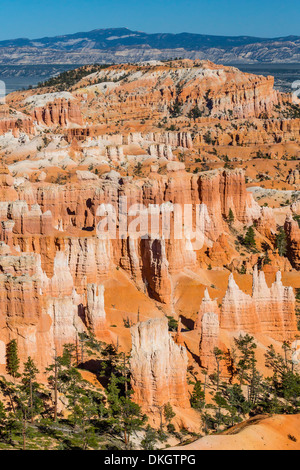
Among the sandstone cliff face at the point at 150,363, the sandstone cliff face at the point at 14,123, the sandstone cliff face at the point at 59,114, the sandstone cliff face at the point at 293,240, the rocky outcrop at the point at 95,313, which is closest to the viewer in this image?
the sandstone cliff face at the point at 150,363

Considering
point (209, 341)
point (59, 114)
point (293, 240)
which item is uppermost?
point (59, 114)

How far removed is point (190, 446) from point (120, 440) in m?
6.77

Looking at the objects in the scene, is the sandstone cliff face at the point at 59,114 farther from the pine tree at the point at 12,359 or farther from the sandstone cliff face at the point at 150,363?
the pine tree at the point at 12,359

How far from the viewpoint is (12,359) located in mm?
42625

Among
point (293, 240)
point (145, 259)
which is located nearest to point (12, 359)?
point (145, 259)

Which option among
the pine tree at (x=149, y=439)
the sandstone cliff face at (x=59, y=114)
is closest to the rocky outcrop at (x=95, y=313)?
the pine tree at (x=149, y=439)

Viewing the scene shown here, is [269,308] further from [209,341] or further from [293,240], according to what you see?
[293,240]

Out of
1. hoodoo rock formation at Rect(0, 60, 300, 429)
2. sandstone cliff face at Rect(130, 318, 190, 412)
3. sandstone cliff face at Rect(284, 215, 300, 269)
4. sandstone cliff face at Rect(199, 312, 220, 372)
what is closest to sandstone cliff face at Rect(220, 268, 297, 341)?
hoodoo rock formation at Rect(0, 60, 300, 429)

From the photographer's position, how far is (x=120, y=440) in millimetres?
42219

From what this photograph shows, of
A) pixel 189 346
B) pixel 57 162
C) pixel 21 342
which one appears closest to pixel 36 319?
pixel 21 342

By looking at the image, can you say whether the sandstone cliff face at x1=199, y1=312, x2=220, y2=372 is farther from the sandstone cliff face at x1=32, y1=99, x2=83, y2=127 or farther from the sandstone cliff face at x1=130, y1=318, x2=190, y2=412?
the sandstone cliff face at x1=32, y1=99, x2=83, y2=127

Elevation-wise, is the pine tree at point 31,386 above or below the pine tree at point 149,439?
above

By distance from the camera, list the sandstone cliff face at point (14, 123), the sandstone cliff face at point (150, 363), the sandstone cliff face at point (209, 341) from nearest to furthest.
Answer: the sandstone cliff face at point (150, 363)
the sandstone cliff face at point (209, 341)
the sandstone cliff face at point (14, 123)

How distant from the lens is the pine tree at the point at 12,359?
139 feet
